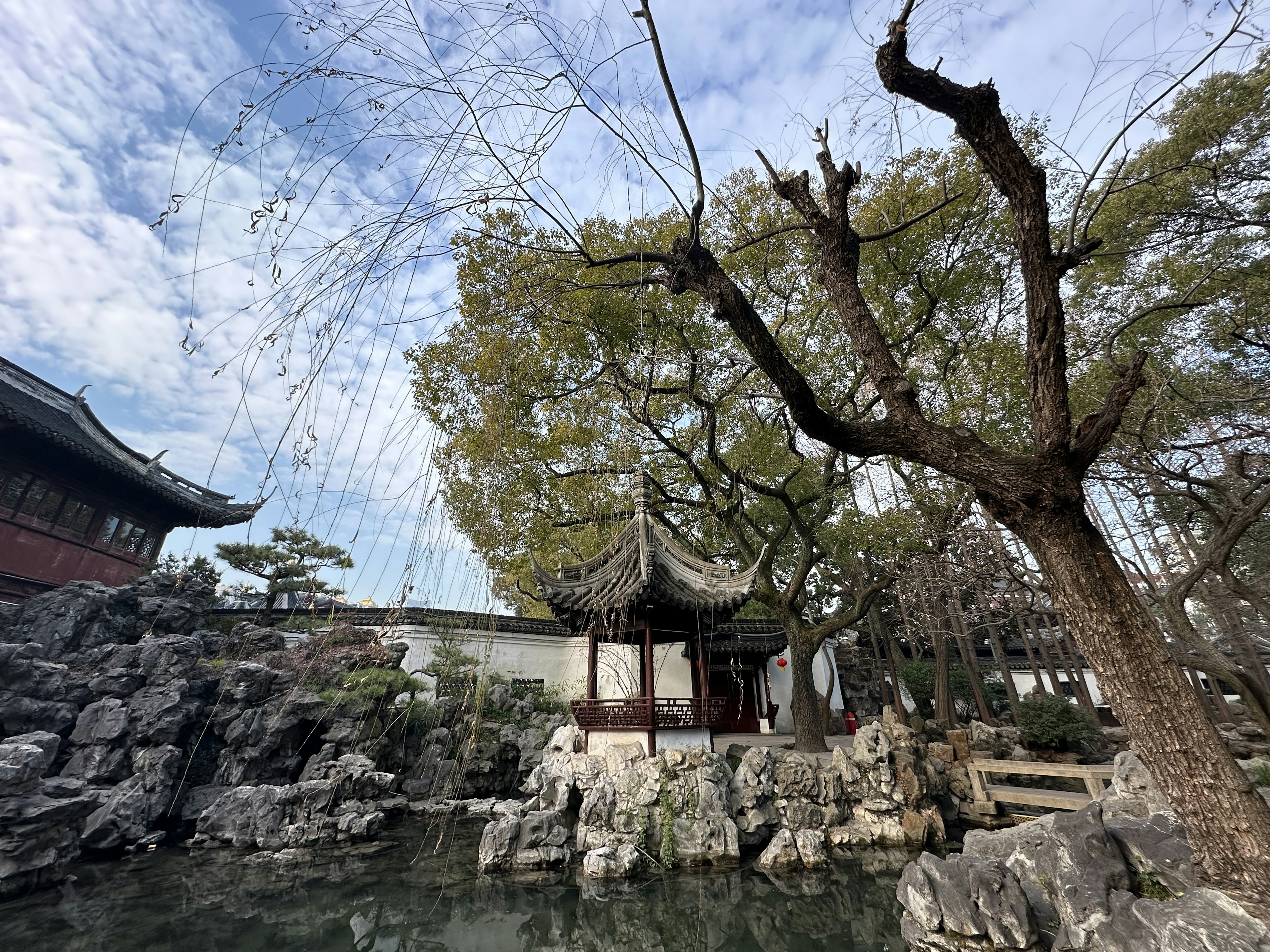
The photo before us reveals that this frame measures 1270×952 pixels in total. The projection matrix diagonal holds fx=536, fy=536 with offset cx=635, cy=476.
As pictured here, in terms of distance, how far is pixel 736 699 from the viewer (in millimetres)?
14344

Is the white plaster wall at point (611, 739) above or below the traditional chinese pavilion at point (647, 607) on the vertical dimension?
below

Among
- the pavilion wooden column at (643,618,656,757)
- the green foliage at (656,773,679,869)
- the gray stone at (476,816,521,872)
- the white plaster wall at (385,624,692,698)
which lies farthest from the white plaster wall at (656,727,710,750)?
the white plaster wall at (385,624,692,698)

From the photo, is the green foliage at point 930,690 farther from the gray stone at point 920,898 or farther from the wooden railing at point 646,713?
the gray stone at point 920,898

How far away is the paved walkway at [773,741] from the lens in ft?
29.8

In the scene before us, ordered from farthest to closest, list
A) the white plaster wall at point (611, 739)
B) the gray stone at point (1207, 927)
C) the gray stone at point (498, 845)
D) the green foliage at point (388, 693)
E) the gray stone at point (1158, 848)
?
the green foliage at point (388, 693)
the white plaster wall at point (611, 739)
the gray stone at point (498, 845)
the gray stone at point (1158, 848)
the gray stone at point (1207, 927)

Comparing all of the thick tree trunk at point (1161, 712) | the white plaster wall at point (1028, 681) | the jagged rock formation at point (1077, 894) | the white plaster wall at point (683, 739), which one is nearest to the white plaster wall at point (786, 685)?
the white plaster wall at point (683, 739)

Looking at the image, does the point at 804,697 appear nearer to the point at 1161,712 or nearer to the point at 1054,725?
the point at 1054,725

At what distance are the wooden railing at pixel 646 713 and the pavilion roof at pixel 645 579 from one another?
4.25 ft

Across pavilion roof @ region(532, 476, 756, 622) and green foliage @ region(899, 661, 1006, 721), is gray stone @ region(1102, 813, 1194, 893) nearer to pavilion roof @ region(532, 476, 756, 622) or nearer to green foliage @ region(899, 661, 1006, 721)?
pavilion roof @ region(532, 476, 756, 622)

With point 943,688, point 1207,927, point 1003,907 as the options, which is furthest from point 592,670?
point 943,688

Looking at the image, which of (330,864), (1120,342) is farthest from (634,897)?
(1120,342)

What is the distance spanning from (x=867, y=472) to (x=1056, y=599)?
22.2 feet

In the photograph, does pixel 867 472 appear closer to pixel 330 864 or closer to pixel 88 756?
pixel 330 864

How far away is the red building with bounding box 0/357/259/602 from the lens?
1134 centimetres
